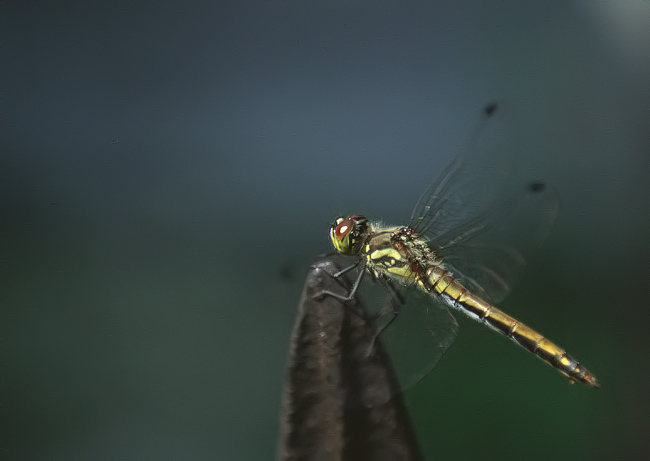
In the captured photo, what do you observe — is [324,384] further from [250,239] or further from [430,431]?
[250,239]

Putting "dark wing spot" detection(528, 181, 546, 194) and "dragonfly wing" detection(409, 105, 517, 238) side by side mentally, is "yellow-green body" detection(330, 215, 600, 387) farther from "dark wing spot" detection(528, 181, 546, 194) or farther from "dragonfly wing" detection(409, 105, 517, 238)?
"dark wing spot" detection(528, 181, 546, 194)

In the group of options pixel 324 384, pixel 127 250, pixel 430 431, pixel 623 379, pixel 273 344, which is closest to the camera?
pixel 324 384

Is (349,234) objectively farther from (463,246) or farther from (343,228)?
(463,246)

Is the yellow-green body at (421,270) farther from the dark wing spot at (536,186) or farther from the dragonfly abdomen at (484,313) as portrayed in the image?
the dark wing spot at (536,186)

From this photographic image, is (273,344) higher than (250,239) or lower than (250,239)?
lower

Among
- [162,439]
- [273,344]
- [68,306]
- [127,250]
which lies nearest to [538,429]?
[273,344]

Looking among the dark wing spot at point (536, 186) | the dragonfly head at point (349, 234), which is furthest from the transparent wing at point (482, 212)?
the dragonfly head at point (349, 234)
